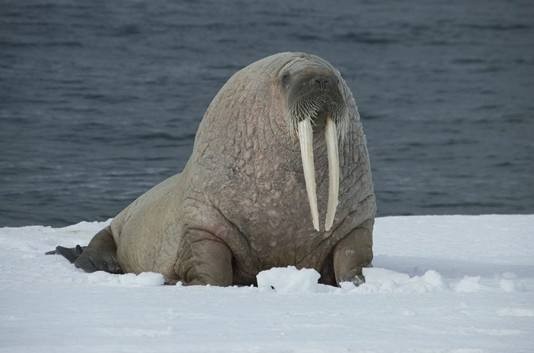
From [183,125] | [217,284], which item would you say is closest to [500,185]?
[183,125]

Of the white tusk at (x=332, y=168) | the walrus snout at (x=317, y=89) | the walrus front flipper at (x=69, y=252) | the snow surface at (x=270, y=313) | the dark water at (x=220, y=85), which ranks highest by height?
the walrus snout at (x=317, y=89)

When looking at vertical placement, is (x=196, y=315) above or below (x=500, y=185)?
above

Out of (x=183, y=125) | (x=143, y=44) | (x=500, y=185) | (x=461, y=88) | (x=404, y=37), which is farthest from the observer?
(x=404, y=37)

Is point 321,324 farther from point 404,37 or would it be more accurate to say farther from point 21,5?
point 21,5

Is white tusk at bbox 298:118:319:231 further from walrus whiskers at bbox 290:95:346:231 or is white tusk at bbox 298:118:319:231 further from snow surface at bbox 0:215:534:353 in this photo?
snow surface at bbox 0:215:534:353

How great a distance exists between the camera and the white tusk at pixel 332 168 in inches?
251

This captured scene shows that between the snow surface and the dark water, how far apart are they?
7.76m

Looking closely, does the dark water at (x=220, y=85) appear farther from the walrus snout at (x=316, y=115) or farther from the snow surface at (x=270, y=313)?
the snow surface at (x=270, y=313)

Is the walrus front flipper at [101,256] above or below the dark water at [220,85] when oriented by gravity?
above

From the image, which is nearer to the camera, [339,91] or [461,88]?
[339,91]

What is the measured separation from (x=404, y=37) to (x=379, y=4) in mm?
7386

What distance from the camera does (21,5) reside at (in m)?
36.1

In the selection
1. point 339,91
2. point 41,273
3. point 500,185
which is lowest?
point 500,185

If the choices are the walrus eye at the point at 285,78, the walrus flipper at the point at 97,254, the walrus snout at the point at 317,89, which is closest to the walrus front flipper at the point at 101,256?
the walrus flipper at the point at 97,254
